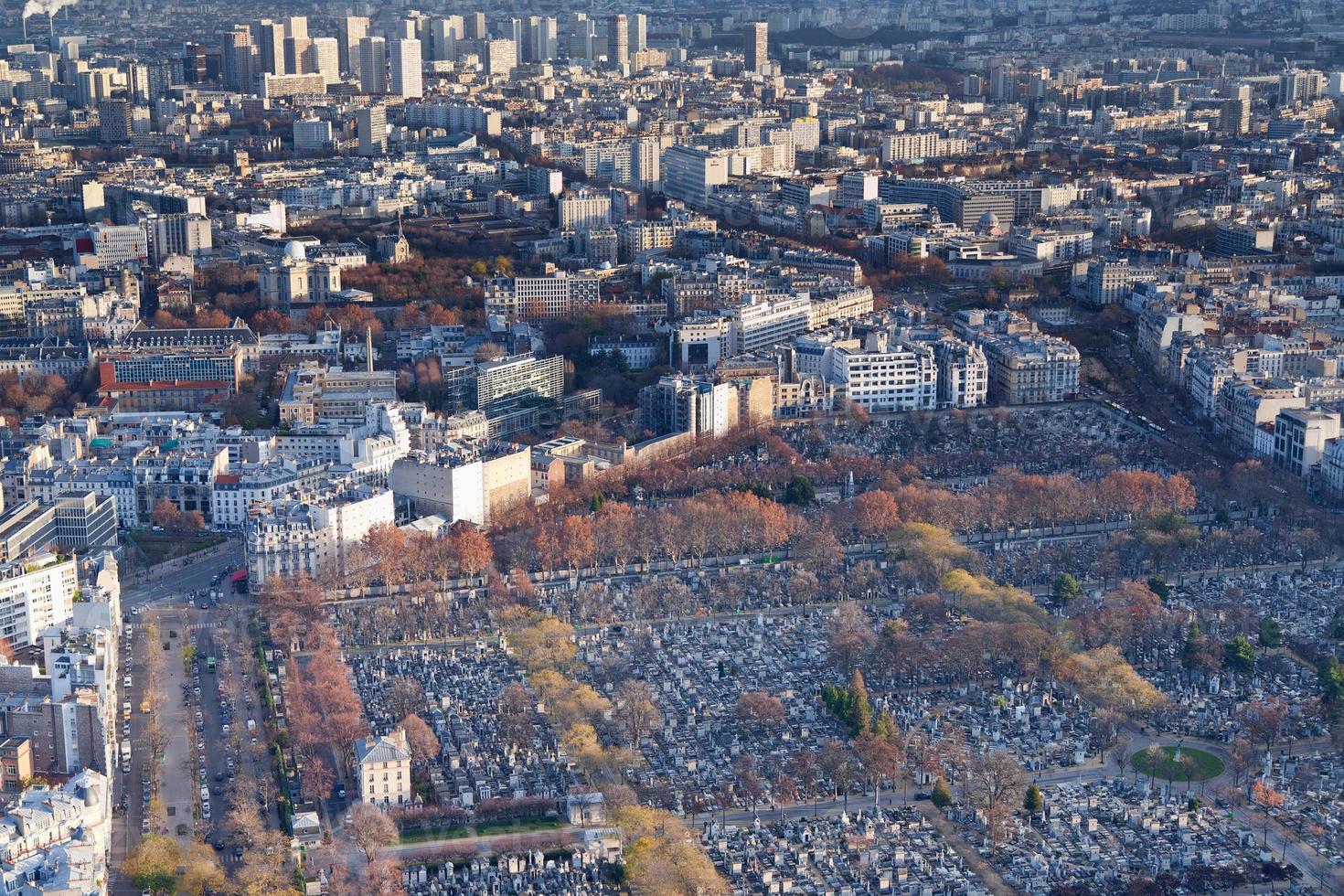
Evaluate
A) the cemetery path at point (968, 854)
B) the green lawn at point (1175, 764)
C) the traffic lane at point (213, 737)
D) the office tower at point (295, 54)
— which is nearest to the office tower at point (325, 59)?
the office tower at point (295, 54)

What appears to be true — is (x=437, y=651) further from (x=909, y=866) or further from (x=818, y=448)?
(x=818, y=448)

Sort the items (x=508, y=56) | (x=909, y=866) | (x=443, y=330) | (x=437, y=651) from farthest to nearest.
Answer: (x=508, y=56) < (x=443, y=330) < (x=437, y=651) < (x=909, y=866)

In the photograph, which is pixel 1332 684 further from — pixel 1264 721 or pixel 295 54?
pixel 295 54

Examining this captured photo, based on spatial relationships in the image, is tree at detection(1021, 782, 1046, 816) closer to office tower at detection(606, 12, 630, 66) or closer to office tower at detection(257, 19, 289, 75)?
office tower at detection(257, 19, 289, 75)

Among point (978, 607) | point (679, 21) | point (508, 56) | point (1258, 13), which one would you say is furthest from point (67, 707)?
point (679, 21)

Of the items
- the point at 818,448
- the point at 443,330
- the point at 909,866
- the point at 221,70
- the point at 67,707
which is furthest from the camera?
the point at 221,70

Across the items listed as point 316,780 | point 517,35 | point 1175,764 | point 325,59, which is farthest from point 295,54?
point 1175,764

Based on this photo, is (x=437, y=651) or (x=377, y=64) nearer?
(x=437, y=651)

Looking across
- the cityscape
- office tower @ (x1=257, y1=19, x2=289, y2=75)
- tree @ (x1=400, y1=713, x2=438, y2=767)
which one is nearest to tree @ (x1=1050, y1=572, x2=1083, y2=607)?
the cityscape
